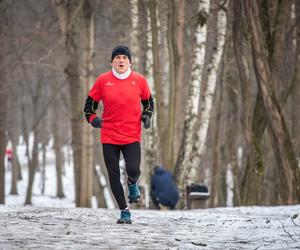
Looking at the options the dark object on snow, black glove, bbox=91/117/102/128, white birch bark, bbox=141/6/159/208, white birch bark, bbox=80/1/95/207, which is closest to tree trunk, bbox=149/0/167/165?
white birch bark, bbox=141/6/159/208

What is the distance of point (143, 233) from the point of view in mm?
6184

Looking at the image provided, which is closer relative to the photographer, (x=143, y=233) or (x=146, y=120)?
(x=143, y=233)

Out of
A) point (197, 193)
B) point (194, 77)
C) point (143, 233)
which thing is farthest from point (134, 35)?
point (143, 233)

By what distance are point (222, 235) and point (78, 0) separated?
1175 centimetres

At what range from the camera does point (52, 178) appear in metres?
52.7

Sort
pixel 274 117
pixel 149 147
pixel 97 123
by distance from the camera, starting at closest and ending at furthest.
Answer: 1. pixel 97 123
2. pixel 274 117
3. pixel 149 147

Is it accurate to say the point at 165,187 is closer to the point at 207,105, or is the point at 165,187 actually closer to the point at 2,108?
the point at 207,105

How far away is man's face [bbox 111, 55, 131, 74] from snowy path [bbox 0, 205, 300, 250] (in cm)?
164

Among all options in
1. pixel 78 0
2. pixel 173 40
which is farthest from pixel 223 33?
pixel 78 0

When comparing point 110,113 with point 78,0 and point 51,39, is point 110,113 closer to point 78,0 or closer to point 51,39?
point 78,0

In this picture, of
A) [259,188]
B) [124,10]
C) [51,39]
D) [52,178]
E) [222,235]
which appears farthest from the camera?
[52,178]

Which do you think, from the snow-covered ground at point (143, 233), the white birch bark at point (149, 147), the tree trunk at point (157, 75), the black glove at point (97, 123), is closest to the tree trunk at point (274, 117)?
the snow-covered ground at point (143, 233)

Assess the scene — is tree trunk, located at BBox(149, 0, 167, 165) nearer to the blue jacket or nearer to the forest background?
the forest background

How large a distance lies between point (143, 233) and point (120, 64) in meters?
1.89
